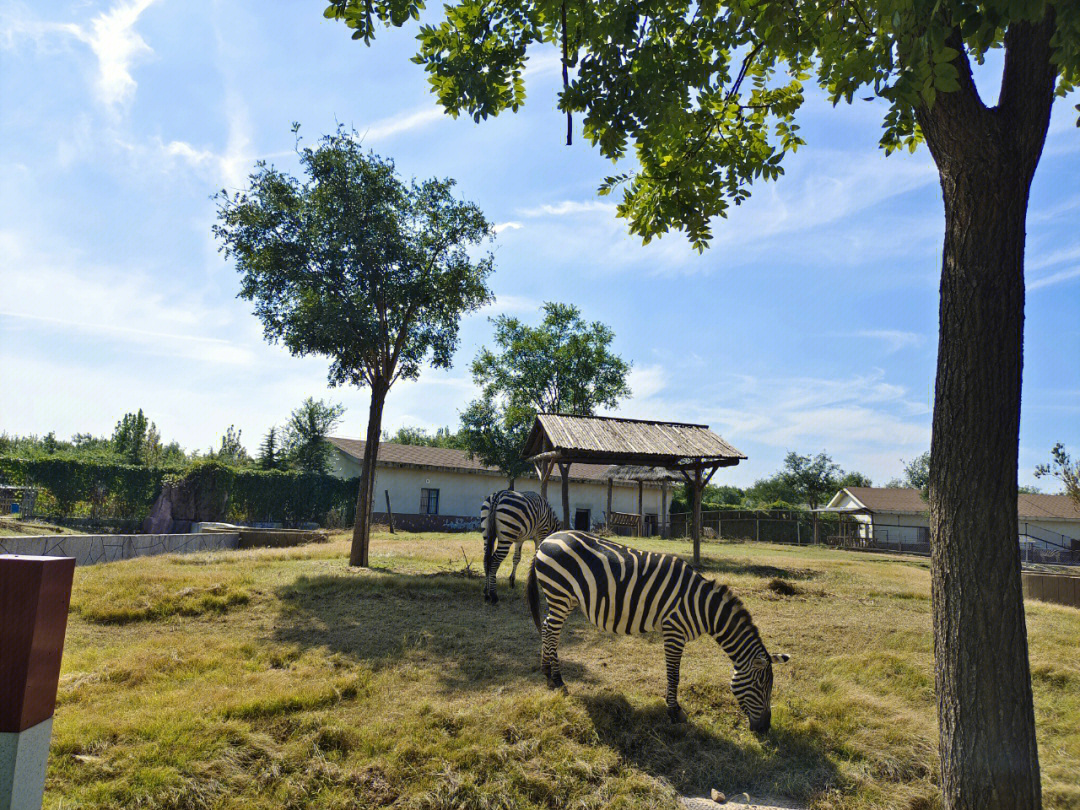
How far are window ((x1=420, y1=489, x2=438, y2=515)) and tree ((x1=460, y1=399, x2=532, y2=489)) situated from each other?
10.9 feet

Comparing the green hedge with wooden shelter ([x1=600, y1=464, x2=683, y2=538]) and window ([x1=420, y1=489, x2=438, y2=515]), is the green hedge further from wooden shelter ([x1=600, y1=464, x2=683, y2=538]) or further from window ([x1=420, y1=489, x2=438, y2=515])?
wooden shelter ([x1=600, y1=464, x2=683, y2=538])

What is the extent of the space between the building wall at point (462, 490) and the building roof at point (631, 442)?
16153mm

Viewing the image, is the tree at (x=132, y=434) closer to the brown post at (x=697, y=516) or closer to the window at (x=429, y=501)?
the window at (x=429, y=501)

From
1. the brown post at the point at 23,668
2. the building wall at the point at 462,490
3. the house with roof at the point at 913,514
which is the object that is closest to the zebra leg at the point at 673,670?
the brown post at the point at 23,668

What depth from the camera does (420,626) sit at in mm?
8688

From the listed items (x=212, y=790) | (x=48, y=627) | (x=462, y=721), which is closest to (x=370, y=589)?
(x=462, y=721)

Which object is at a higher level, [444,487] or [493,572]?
[444,487]

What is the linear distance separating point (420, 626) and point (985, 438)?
715cm

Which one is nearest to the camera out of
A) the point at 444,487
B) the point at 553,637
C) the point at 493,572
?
the point at 553,637

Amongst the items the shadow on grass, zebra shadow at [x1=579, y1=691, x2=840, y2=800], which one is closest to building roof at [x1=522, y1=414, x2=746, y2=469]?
the shadow on grass

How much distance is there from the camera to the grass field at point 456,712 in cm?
438

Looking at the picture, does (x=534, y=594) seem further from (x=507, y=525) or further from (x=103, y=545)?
(x=103, y=545)

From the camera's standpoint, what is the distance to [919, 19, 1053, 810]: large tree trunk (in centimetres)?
332

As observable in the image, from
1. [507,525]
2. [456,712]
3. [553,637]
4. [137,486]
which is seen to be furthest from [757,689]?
[137,486]
